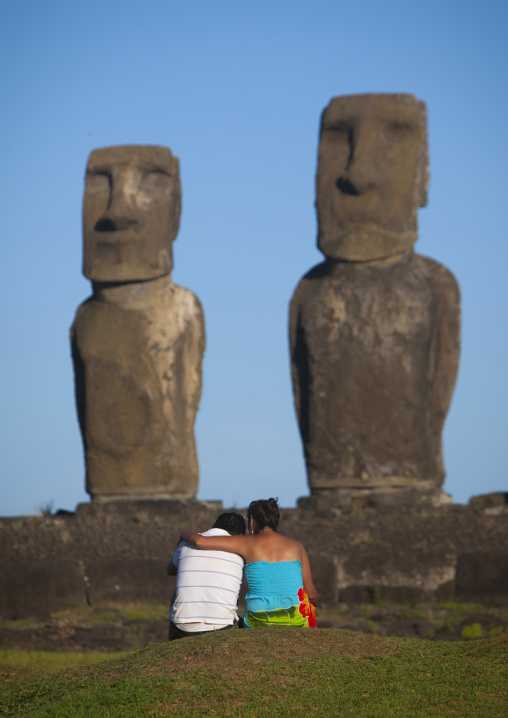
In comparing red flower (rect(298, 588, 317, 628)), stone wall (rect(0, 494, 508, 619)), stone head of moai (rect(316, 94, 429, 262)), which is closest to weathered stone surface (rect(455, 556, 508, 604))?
stone wall (rect(0, 494, 508, 619))

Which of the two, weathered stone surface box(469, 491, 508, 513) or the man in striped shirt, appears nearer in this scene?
the man in striped shirt

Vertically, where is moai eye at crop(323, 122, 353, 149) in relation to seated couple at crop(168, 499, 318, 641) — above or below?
above

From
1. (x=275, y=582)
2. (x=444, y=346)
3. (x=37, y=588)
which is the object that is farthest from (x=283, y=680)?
(x=444, y=346)

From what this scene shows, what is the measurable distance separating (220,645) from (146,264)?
23.0 ft

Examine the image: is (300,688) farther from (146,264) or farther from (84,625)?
(146,264)

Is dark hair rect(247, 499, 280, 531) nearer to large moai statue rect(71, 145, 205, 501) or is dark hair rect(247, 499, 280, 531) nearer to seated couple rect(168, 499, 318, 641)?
seated couple rect(168, 499, 318, 641)

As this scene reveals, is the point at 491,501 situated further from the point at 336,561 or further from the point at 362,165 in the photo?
the point at 362,165

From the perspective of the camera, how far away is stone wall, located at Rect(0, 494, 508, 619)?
9750 mm

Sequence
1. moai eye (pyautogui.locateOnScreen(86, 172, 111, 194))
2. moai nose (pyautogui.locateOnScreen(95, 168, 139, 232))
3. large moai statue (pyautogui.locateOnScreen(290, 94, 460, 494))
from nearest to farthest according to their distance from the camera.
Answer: large moai statue (pyautogui.locateOnScreen(290, 94, 460, 494)) < moai nose (pyautogui.locateOnScreen(95, 168, 139, 232)) < moai eye (pyautogui.locateOnScreen(86, 172, 111, 194))

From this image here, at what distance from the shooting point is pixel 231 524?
20.3 feet

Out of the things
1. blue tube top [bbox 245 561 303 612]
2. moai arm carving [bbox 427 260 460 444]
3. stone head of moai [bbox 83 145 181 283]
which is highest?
stone head of moai [bbox 83 145 181 283]

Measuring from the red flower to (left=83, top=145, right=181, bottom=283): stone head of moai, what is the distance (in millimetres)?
6554

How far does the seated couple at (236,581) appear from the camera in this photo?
5859 millimetres

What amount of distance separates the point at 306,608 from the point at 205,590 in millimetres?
553
